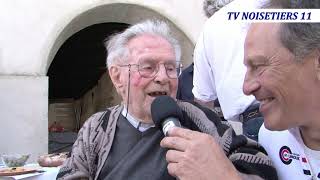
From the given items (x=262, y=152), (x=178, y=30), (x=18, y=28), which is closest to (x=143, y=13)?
(x=178, y=30)

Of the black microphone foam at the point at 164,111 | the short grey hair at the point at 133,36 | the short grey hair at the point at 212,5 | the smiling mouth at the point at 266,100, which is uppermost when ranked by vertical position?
the short grey hair at the point at 212,5

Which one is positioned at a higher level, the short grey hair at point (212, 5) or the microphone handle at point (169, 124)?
the short grey hair at point (212, 5)

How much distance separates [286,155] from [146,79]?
74 centimetres

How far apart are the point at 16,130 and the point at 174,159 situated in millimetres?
4502

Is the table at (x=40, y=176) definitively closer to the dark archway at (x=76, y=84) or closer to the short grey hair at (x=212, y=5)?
the short grey hair at (x=212, y=5)

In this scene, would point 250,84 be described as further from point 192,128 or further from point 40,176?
point 40,176

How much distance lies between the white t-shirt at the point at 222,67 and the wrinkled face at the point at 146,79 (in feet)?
1.02

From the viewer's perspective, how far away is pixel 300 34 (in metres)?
1.37

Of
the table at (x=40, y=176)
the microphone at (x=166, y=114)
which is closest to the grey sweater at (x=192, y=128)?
the microphone at (x=166, y=114)

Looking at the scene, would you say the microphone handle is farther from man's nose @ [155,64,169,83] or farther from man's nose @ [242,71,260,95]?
man's nose @ [155,64,169,83]

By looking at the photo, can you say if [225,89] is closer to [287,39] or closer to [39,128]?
[287,39]

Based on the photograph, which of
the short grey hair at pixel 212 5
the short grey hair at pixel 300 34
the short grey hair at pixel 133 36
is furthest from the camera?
the short grey hair at pixel 212 5

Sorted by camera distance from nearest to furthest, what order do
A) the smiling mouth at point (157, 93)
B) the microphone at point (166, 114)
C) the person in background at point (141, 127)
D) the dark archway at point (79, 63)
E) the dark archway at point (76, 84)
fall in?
the microphone at point (166, 114) < the person in background at point (141, 127) < the smiling mouth at point (157, 93) < the dark archway at point (79, 63) < the dark archway at point (76, 84)

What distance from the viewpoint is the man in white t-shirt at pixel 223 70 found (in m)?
2.44
